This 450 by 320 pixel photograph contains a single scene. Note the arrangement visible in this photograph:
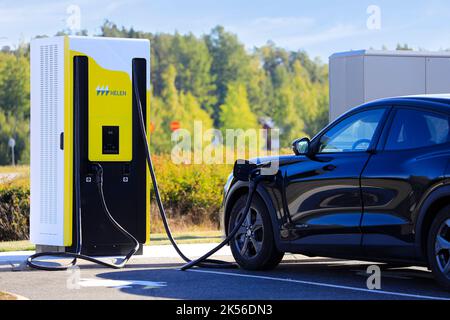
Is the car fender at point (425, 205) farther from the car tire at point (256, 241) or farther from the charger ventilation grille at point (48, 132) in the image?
the charger ventilation grille at point (48, 132)

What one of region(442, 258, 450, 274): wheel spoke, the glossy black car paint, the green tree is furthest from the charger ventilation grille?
the green tree

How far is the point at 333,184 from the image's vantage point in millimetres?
10055

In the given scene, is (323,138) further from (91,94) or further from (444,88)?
(444,88)

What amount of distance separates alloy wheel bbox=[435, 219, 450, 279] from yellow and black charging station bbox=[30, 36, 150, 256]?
498 cm

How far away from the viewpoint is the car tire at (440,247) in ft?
29.1

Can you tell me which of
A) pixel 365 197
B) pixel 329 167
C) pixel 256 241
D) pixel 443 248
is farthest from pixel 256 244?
pixel 443 248

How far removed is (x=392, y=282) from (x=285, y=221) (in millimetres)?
1272

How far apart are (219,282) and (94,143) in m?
3.35

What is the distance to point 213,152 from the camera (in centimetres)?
2589

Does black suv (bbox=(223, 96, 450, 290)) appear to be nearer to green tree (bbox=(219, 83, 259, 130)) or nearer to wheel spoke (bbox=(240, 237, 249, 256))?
wheel spoke (bbox=(240, 237, 249, 256))

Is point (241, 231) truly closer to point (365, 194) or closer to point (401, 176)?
point (365, 194)

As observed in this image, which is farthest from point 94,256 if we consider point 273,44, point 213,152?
point 273,44

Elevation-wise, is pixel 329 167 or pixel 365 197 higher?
pixel 329 167

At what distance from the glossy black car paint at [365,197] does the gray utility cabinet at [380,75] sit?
202 inches
